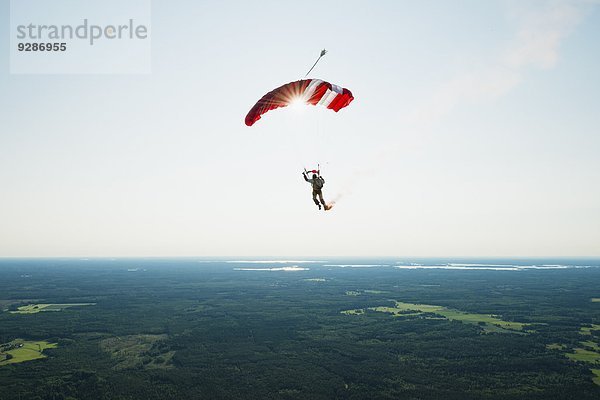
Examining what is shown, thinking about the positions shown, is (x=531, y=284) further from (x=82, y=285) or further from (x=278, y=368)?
(x=82, y=285)

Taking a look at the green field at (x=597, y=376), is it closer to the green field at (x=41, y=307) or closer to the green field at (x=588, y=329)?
the green field at (x=588, y=329)

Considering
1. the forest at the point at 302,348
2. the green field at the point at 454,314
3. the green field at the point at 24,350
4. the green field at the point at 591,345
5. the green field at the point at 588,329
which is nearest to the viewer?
the forest at the point at 302,348

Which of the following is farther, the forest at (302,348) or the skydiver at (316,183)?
the forest at (302,348)

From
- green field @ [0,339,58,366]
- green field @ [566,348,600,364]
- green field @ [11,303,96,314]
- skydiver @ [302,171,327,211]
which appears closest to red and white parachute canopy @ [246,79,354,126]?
skydiver @ [302,171,327,211]

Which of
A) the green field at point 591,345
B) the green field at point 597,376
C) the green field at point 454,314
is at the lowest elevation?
the green field at point 454,314

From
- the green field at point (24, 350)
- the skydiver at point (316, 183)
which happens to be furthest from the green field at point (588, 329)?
the green field at point (24, 350)

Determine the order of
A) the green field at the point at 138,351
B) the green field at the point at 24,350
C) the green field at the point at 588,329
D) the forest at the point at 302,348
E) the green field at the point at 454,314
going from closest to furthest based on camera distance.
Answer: the forest at the point at 302,348 < the green field at the point at 138,351 < the green field at the point at 24,350 < the green field at the point at 588,329 < the green field at the point at 454,314

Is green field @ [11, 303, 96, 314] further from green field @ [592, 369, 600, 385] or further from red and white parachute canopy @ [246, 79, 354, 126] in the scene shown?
green field @ [592, 369, 600, 385]
